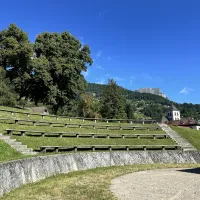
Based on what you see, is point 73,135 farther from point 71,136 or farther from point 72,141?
point 72,141

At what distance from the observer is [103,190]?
13812mm

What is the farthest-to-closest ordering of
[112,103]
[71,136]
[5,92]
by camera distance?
[112,103]
[5,92]
[71,136]

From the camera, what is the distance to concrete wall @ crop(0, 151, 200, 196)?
501 inches

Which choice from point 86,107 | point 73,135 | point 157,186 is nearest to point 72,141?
point 73,135

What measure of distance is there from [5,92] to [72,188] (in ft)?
107

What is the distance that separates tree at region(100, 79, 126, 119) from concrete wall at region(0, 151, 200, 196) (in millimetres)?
45438

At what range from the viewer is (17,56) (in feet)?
143

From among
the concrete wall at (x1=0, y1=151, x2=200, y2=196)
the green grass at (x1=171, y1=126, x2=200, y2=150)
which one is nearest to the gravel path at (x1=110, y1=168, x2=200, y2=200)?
the concrete wall at (x1=0, y1=151, x2=200, y2=196)

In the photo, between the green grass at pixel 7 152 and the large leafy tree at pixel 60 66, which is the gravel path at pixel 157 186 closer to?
the green grass at pixel 7 152

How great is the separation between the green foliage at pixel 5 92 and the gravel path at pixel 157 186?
2935cm

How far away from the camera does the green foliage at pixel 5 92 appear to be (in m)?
42.5

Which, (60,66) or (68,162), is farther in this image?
(60,66)

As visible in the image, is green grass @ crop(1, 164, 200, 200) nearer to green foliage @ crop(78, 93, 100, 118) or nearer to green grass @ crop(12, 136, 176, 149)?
green grass @ crop(12, 136, 176, 149)

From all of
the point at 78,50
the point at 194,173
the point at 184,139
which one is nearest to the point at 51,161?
the point at 194,173
